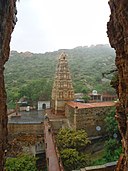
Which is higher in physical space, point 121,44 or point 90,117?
point 121,44

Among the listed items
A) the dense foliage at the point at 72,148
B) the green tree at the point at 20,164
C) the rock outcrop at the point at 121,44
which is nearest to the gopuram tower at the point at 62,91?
the dense foliage at the point at 72,148

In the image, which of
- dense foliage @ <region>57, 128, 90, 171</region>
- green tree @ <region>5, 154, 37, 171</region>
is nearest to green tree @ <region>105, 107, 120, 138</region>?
dense foliage @ <region>57, 128, 90, 171</region>

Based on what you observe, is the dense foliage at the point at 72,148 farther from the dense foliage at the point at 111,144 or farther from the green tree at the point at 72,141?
the dense foliage at the point at 111,144

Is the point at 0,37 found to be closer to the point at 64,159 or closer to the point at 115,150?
the point at 64,159

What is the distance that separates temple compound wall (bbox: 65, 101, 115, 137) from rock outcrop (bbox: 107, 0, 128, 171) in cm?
2140

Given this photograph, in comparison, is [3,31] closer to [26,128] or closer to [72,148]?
[72,148]

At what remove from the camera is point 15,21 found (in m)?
12.8

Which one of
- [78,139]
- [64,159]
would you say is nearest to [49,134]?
[78,139]

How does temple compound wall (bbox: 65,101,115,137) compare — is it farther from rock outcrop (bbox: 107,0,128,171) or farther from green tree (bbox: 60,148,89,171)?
rock outcrop (bbox: 107,0,128,171)

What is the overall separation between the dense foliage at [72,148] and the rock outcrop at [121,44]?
1357 cm

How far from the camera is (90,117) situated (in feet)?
115

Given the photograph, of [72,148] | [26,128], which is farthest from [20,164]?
[26,128]

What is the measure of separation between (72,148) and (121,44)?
19.5 m

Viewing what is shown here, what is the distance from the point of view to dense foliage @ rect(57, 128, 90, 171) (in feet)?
85.4
